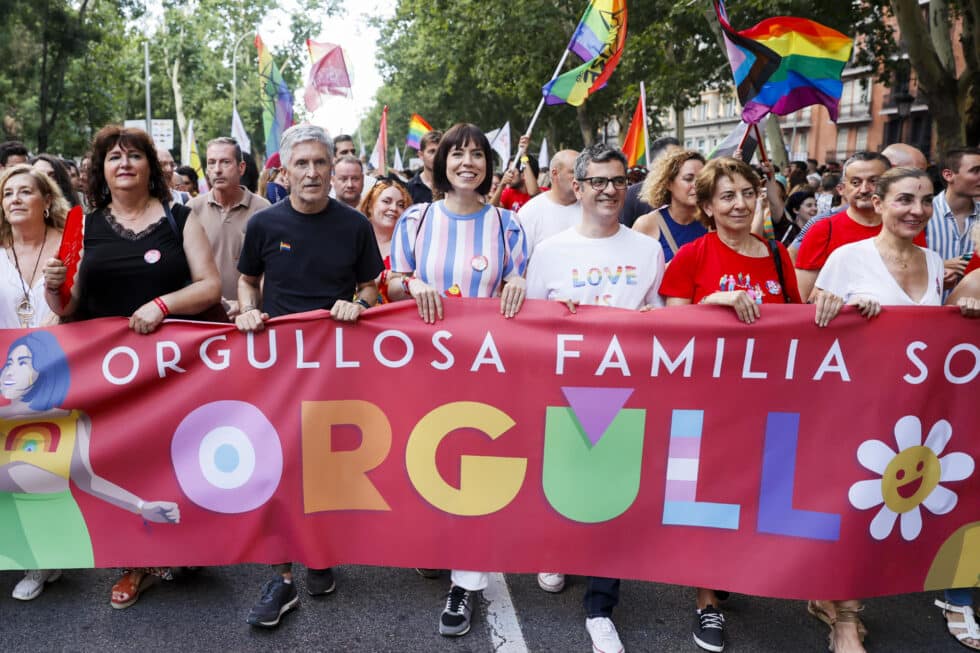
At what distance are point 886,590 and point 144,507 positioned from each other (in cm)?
316

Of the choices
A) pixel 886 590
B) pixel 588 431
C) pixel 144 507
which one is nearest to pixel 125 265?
→ pixel 144 507

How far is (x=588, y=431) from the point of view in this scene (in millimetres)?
3482

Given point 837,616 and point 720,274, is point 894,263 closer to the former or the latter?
point 720,274

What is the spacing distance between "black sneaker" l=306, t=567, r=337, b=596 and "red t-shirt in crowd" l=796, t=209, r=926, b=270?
292 cm

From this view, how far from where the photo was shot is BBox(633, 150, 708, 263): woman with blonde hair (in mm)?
4918

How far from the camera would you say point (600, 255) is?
3.68m

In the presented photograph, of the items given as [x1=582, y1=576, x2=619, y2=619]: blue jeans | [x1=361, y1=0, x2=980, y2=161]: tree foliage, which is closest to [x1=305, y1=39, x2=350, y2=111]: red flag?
[x1=361, y1=0, x2=980, y2=161]: tree foliage

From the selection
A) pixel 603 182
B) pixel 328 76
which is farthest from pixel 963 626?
pixel 328 76

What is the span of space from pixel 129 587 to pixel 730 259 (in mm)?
3081

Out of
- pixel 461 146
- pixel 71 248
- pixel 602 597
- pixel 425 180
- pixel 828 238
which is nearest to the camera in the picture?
pixel 602 597

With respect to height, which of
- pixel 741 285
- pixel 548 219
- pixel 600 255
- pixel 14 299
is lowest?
pixel 14 299

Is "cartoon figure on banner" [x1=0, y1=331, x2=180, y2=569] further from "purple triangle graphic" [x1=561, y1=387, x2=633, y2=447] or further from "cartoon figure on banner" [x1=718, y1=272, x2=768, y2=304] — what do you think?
"cartoon figure on banner" [x1=718, y1=272, x2=768, y2=304]

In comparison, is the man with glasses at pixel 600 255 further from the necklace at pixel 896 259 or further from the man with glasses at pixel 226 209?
the man with glasses at pixel 226 209

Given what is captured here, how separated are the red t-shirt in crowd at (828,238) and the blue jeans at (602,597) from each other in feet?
6.81
